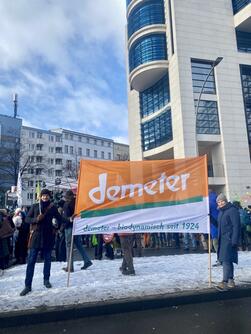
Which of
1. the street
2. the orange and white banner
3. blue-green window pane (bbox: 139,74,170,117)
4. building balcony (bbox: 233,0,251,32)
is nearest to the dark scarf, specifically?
the orange and white banner

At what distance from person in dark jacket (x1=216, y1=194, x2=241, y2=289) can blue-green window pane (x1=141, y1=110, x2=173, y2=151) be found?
2856cm

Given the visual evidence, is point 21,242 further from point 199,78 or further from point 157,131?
point 157,131

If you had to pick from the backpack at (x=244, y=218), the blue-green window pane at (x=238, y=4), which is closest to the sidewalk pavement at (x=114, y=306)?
the backpack at (x=244, y=218)

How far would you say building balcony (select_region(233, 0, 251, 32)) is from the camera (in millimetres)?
33656

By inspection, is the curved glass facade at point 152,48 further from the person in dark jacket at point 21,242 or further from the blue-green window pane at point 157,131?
the person in dark jacket at point 21,242

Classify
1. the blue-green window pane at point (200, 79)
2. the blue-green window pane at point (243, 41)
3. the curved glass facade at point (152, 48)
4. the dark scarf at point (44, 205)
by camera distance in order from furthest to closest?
the blue-green window pane at point (243, 41), the curved glass facade at point (152, 48), the blue-green window pane at point (200, 79), the dark scarf at point (44, 205)

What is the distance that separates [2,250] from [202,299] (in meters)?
5.28

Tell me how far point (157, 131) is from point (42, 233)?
105 feet

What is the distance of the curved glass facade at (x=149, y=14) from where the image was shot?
119ft

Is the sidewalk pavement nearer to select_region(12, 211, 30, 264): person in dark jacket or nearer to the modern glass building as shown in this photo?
select_region(12, 211, 30, 264): person in dark jacket

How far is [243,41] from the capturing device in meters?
36.2

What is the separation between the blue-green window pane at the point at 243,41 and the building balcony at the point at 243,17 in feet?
1.69

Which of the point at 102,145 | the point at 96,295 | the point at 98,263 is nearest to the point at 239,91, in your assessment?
the point at 98,263

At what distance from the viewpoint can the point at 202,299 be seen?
568 centimetres
